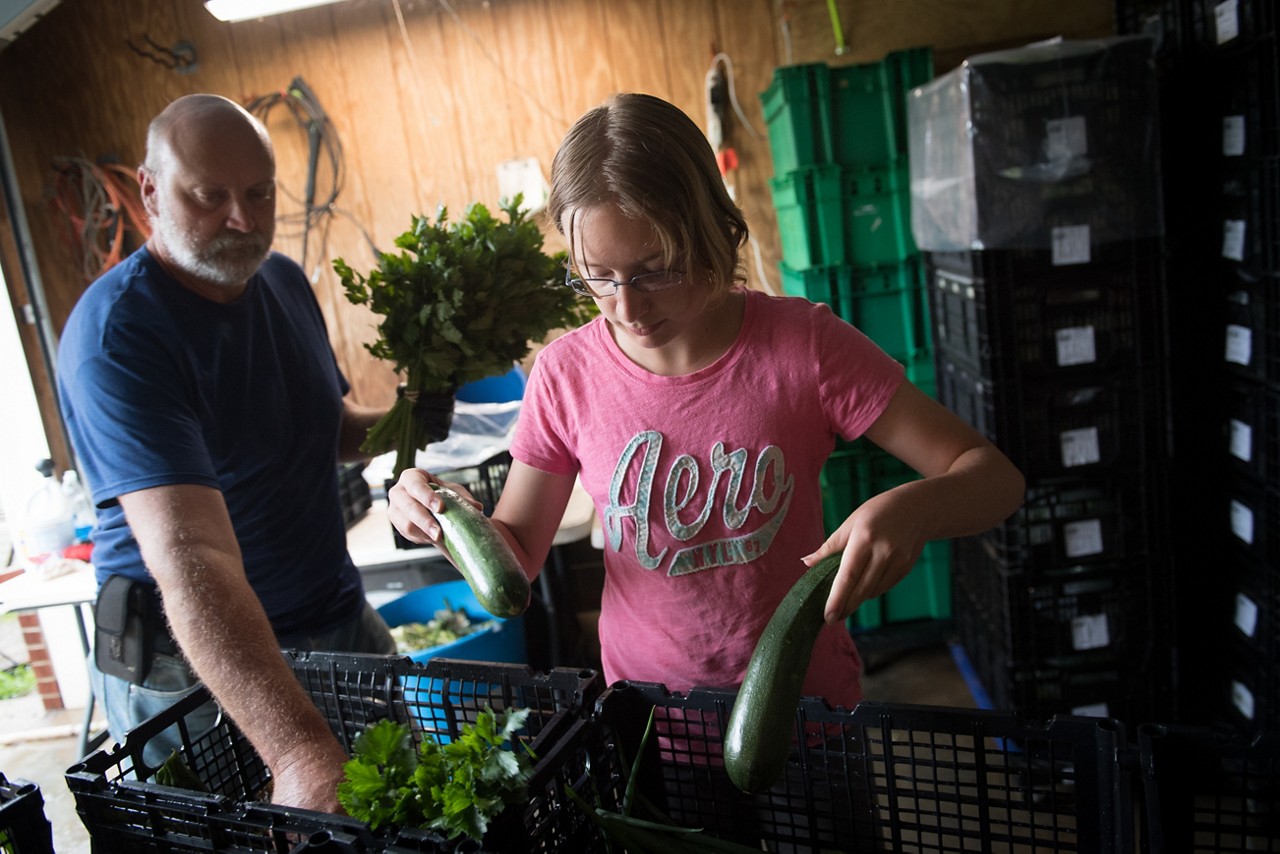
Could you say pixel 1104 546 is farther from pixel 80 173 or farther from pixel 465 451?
pixel 80 173

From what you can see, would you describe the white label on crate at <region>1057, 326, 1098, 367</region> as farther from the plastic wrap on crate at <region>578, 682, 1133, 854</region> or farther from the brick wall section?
the brick wall section

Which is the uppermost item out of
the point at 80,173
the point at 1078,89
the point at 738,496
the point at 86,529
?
the point at 80,173

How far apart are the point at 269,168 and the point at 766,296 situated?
103 centimetres

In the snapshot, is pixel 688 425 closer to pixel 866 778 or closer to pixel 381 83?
pixel 866 778

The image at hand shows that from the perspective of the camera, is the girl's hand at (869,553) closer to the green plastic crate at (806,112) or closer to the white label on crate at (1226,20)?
the white label on crate at (1226,20)

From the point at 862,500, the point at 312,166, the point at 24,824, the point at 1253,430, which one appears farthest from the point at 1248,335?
the point at 312,166

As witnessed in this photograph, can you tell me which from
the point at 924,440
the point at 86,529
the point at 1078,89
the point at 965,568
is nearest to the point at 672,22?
the point at 1078,89

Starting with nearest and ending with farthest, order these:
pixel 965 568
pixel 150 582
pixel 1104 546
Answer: pixel 150 582, pixel 1104 546, pixel 965 568

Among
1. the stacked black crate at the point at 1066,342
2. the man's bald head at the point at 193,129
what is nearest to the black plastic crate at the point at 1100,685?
the stacked black crate at the point at 1066,342

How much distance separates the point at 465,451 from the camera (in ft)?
9.89

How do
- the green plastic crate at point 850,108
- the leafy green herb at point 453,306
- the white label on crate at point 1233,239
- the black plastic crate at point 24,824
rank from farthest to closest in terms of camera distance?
the green plastic crate at point 850,108, the white label on crate at point 1233,239, the leafy green herb at point 453,306, the black plastic crate at point 24,824

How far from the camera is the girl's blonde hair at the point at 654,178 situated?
1.14 m

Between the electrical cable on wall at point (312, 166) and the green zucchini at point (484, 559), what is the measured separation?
3.23 metres

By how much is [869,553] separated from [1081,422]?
2.07 metres
